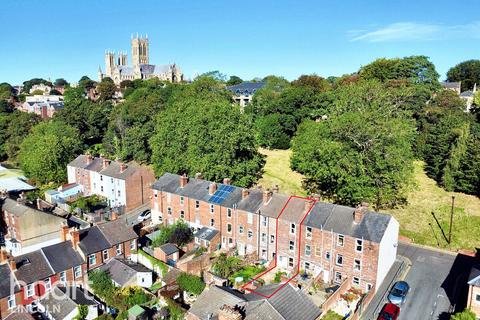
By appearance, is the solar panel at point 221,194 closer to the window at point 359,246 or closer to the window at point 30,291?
the window at point 359,246

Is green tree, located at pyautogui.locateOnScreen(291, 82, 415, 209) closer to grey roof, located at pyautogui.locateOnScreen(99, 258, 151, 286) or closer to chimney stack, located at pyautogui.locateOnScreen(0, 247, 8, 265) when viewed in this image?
A: grey roof, located at pyautogui.locateOnScreen(99, 258, 151, 286)

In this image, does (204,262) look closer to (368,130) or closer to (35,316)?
(35,316)

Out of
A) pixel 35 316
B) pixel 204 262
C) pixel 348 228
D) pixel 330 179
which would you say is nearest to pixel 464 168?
pixel 330 179

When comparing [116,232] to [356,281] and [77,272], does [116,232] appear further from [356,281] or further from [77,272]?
[356,281]

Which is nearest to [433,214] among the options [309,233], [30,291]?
[309,233]

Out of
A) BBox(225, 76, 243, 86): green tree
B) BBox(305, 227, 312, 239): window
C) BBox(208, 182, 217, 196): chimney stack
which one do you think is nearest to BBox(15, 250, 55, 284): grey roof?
BBox(208, 182, 217, 196): chimney stack
